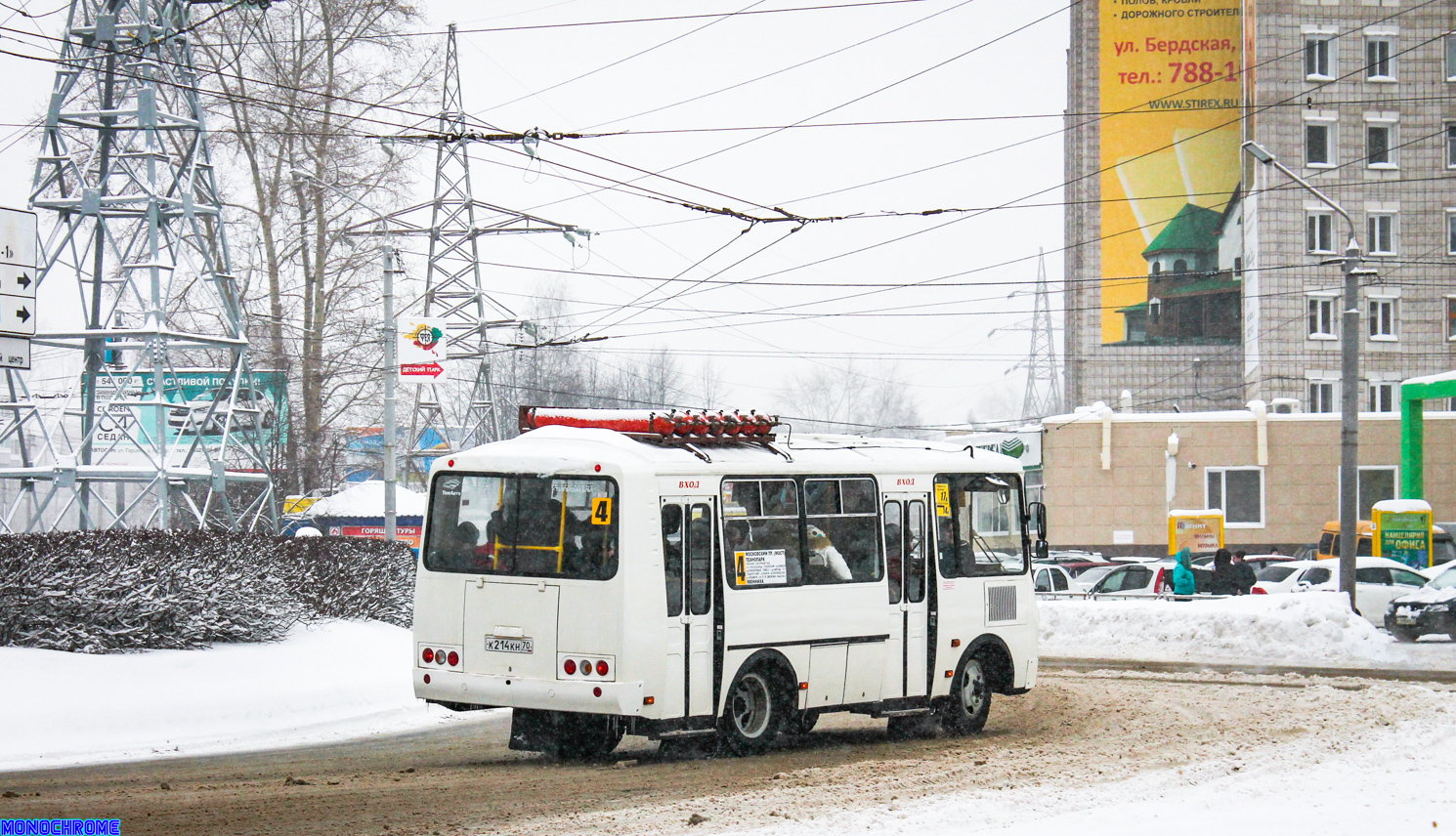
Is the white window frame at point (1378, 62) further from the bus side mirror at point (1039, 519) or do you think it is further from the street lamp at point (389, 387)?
the bus side mirror at point (1039, 519)

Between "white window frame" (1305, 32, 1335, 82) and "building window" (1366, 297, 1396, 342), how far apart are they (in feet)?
31.3

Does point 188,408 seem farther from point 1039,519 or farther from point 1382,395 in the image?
point 1382,395

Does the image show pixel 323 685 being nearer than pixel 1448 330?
Yes

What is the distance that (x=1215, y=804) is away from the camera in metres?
9.34

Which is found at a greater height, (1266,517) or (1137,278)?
(1137,278)

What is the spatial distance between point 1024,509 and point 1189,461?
34801 millimetres

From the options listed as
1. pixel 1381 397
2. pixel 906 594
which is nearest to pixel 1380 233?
pixel 1381 397

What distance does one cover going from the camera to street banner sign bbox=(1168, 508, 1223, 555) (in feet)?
127

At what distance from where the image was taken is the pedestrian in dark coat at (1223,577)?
2888 centimetres

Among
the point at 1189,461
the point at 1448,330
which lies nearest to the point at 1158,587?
the point at 1189,461

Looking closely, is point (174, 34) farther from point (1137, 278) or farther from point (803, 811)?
point (1137, 278)

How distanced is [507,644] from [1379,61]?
59137mm

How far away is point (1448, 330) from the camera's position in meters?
61.6

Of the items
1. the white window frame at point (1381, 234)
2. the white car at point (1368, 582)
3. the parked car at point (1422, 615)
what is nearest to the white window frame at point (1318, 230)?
the white window frame at point (1381, 234)
